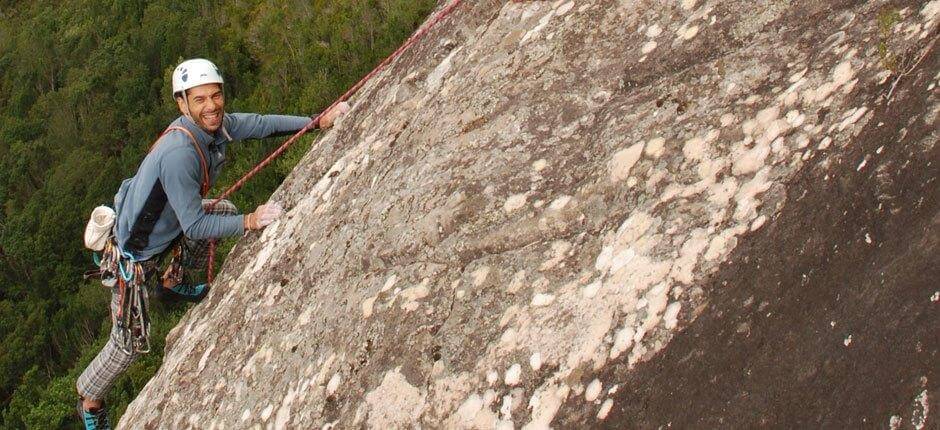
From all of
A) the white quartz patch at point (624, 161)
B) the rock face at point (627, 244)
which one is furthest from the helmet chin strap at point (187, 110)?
the white quartz patch at point (624, 161)

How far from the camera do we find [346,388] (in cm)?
366

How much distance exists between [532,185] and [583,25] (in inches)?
43.2

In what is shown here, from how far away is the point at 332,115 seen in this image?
5949 millimetres

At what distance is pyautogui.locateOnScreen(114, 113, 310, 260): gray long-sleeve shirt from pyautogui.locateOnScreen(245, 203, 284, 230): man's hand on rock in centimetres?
8

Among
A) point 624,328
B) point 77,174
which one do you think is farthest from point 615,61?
point 77,174

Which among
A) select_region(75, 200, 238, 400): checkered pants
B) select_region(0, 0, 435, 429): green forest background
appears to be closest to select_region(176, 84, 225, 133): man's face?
select_region(75, 200, 238, 400): checkered pants

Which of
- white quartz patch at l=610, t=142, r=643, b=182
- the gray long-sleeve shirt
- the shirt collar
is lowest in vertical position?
white quartz patch at l=610, t=142, r=643, b=182

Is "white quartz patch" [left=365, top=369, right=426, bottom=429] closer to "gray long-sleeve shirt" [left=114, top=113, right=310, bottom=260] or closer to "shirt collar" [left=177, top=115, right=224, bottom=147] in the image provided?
"gray long-sleeve shirt" [left=114, top=113, right=310, bottom=260]

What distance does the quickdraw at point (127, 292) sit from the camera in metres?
5.48

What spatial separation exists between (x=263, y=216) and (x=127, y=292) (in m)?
1.12

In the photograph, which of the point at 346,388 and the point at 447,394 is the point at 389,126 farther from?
the point at 447,394

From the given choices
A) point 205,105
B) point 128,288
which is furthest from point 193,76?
point 128,288

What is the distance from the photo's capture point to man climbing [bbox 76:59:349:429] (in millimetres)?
4793

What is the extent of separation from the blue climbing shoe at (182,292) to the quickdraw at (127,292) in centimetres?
37
